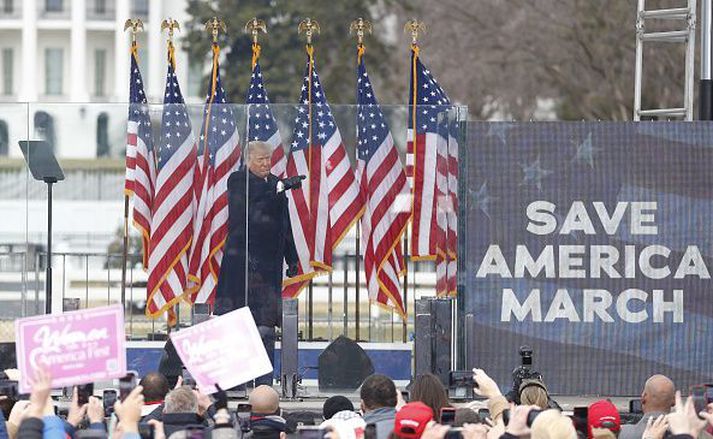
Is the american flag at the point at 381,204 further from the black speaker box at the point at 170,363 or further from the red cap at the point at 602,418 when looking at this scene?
the red cap at the point at 602,418

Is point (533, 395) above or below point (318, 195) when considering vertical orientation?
below

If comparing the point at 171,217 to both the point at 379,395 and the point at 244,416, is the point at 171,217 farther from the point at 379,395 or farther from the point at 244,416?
the point at 379,395

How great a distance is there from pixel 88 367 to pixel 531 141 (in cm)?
935

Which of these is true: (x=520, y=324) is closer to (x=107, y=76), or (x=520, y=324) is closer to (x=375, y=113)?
(x=375, y=113)

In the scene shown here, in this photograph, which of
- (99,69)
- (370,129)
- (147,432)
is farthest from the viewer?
(99,69)

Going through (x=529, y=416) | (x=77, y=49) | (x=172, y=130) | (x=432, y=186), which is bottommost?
(x=529, y=416)

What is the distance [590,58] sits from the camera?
4500 centimetres

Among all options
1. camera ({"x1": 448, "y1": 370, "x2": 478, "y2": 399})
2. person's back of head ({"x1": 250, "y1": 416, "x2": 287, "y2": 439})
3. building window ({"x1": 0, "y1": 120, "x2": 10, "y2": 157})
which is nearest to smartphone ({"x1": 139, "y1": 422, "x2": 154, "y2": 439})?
person's back of head ({"x1": 250, "y1": 416, "x2": 287, "y2": 439})

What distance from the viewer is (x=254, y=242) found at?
19578 millimetres

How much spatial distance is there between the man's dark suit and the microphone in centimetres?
5

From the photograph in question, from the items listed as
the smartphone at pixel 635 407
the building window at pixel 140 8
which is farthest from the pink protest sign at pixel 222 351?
the building window at pixel 140 8

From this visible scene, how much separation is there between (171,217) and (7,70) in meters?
84.1

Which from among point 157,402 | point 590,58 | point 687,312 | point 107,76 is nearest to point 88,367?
point 157,402

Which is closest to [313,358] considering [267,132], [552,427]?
[267,132]
